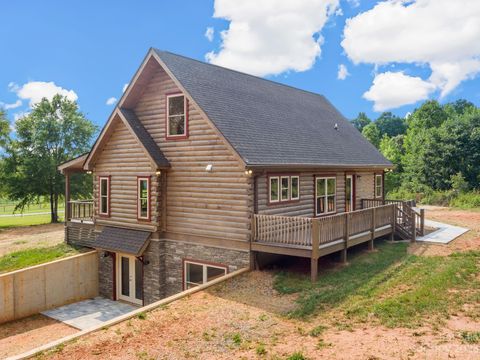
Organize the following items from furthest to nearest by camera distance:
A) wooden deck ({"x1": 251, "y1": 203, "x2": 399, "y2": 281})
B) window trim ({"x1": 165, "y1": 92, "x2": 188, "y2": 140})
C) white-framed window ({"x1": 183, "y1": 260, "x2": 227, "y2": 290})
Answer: window trim ({"x1": 165, "y1": 92, "x2": 188, "y2": 140}), white-framed window ({"x1": 183, "y1": 260, "x2": 227, "y2": 290}), wooden deck ({"x1": 251, "y1": 203, "x2": 399, "y2": 281})

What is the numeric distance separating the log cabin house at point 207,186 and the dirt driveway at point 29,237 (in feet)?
15.5

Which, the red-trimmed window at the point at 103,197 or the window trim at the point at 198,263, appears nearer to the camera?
the window trim at the point at 198,263

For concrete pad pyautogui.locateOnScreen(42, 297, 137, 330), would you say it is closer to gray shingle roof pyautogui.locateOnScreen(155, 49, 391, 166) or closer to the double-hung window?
the double-hung window

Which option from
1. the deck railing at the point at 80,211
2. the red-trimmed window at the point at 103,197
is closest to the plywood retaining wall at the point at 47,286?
the red-trimmed window at the point at 103,197

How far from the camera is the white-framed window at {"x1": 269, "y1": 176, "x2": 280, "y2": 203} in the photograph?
1467cm

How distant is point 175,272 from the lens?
1598cm

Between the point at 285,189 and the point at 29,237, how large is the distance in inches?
754

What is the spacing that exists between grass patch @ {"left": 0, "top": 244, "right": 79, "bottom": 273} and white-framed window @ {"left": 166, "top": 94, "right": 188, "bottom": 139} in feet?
29.4

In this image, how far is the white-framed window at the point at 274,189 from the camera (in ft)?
48.1

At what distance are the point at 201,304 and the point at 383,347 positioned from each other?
5.22 meters

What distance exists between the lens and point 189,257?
15.5 meters

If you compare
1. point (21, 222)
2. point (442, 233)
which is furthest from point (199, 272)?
point (21, 222)

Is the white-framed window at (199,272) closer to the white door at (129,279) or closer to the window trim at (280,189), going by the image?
the white door at (129,279)

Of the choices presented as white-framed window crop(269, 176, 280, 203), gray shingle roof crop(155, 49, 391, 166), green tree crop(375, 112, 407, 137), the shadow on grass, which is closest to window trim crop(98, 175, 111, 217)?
gray shingle roof crop(155, 49, 391, 166)
